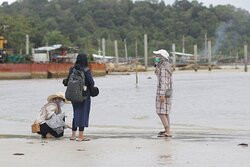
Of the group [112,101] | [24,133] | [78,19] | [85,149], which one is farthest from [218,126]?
[78,19]

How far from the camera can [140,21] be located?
167 m

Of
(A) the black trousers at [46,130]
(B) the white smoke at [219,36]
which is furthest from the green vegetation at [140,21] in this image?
(A) the black trousers at [46,130]

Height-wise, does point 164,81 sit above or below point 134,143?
above

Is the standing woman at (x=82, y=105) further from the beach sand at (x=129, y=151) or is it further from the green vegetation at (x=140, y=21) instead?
the green vegetation at (x=140, y=21)

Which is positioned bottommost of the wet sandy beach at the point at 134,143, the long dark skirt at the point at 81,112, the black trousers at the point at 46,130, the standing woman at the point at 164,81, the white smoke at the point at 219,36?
the wet sandy beach at the point at 134,143

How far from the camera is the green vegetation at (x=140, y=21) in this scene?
150625mm

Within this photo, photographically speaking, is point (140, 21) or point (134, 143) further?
point (140, 21)

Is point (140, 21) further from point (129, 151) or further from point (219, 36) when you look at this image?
point (129, 151)

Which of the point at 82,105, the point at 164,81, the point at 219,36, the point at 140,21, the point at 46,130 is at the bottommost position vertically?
the point at 46,130

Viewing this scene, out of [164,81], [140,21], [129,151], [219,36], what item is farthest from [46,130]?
[140,21]

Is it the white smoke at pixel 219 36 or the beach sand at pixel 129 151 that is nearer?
the beach sand at pixel 129 151

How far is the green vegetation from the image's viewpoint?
15062 cm

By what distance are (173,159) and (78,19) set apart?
15730 cm

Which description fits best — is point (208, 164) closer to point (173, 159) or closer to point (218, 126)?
point (173, 159)
